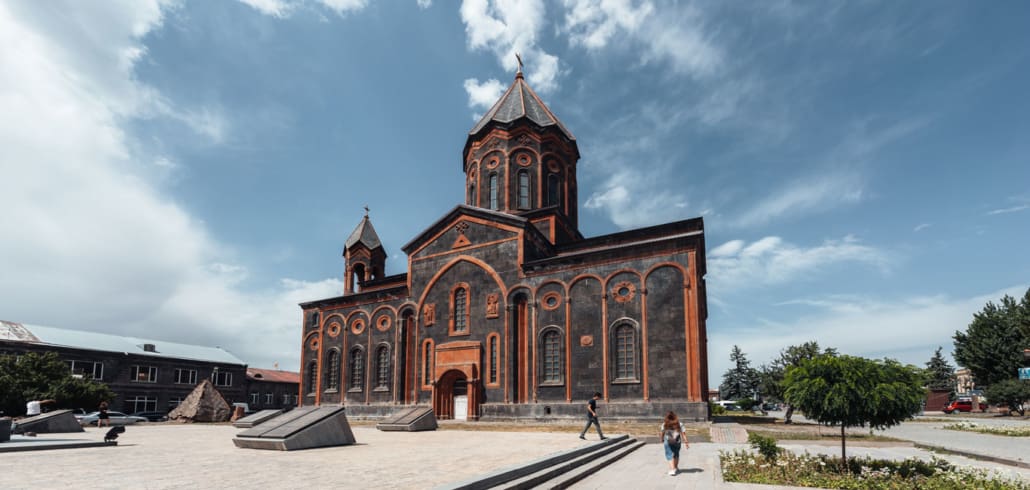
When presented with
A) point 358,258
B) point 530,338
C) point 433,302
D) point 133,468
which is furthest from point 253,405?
point 133,468

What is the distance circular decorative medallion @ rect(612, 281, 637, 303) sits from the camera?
82.0 ft

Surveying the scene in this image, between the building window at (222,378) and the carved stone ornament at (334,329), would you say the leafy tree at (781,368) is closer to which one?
the carved stone ornament at (334,329)

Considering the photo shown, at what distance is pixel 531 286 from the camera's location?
27453 millimetres

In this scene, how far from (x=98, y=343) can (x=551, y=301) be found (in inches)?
1527

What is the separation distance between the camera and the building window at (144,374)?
1762 inches

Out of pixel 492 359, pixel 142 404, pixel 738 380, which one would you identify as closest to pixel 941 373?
pixel 738 380

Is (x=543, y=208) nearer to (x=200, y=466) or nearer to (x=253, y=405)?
(x=200, y=466)

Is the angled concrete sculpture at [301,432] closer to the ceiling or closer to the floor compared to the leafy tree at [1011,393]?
closer to the ceiling

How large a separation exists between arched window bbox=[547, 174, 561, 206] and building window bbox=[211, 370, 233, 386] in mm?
36138

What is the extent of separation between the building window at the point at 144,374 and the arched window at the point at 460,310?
102 ft

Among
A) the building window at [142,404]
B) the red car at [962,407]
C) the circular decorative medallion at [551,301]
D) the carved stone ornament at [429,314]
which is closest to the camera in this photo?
the circular decorative medallion at [551,301]

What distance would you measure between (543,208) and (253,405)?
39.1m

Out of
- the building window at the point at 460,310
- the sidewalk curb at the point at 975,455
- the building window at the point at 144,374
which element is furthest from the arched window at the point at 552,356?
the building window at the point at 144,374

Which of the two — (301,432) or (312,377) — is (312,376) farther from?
(301,432)
